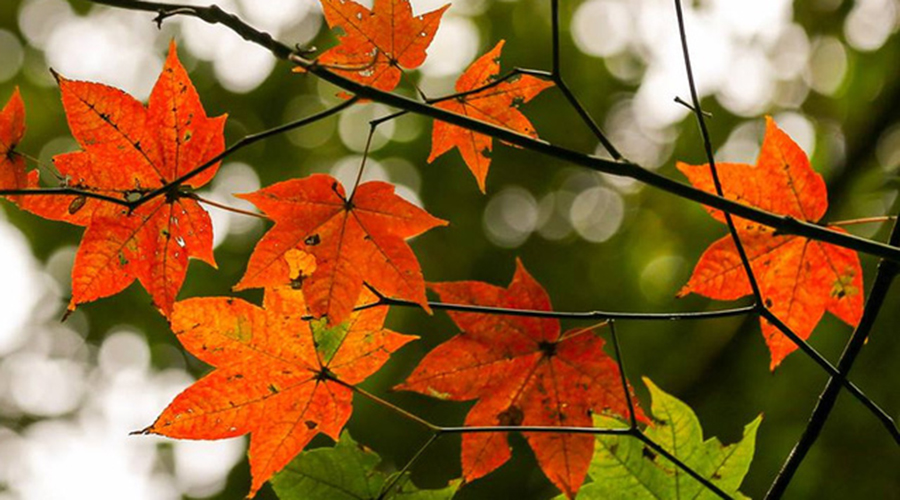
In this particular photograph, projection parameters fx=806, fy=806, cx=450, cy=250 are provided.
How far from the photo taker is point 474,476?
3.26ft

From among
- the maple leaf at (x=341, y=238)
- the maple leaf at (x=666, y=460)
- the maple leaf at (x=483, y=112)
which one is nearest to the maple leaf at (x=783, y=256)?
the maple leaf at (x=666, y=460)

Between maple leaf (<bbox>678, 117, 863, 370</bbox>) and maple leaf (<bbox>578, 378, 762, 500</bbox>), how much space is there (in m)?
0.15

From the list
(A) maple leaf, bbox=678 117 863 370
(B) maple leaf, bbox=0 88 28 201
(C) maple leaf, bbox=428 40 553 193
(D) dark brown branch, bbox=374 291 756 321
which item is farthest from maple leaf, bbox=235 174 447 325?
(A) maple leaf, bbox=678 117 863 370

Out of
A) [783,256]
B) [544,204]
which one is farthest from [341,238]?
[544,204]

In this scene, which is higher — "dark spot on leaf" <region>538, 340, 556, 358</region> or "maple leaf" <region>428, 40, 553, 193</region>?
"maple leaf" <region>428, 40, 553, 193</region>

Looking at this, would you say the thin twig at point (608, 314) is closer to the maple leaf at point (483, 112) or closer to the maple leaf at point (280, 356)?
the maple leaf at point (280, 356)

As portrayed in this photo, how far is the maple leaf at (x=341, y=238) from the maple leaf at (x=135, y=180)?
0.08 metres

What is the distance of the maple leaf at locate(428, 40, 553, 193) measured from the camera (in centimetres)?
106

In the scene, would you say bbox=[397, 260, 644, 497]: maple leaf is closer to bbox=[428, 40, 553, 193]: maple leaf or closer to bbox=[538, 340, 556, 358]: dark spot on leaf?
bbox=[538, 340, 556, 358]: dark spot on leaf

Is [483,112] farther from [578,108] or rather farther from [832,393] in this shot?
[832,393]

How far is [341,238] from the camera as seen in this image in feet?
3.05

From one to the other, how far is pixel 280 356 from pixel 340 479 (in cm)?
17

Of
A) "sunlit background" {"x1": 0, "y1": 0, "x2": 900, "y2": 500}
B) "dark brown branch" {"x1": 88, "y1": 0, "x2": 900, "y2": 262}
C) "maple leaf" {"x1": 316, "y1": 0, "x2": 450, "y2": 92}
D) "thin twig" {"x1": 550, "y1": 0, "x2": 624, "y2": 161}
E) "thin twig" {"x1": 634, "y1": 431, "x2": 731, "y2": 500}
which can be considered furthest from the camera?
"sunlit background" {"x1": 0, "y1": 0, "x2": 900, "y2": 500}

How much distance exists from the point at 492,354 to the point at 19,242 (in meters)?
3.82
